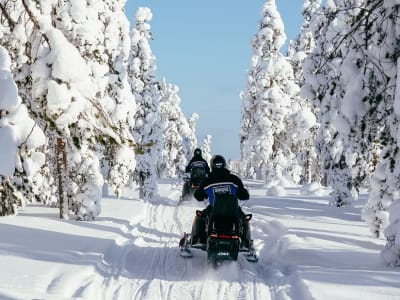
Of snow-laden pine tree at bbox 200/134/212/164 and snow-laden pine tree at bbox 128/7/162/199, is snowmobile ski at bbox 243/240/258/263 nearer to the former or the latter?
snow-laden pine tree at bbox 128/7/162/199

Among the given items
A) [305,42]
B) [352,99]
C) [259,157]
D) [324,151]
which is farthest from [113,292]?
[305,42]

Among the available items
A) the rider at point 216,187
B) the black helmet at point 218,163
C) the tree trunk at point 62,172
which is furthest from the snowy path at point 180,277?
the tree trunk at point 62,172

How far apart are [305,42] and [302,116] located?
27.8 feet

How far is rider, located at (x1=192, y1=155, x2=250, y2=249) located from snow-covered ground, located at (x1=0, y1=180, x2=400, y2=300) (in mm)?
461

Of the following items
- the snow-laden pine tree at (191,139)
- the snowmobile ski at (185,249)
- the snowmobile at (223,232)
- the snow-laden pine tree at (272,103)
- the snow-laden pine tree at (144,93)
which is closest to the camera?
the snowmobile at (223,232)

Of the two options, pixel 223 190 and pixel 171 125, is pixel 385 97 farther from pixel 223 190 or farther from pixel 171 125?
pixel 171 125

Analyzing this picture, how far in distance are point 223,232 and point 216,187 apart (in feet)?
3.11

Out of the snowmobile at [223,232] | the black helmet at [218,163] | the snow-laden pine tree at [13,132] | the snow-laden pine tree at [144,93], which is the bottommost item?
the snowmobile at [223,232]

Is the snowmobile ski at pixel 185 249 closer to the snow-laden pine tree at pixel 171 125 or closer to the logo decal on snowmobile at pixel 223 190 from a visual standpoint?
the logo decal on snowmobile at pixel 223 190

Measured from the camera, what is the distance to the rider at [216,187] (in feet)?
32.3

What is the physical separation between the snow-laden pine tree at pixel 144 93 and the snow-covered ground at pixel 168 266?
66.6 ft

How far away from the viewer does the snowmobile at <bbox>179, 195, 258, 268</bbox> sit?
9.09m

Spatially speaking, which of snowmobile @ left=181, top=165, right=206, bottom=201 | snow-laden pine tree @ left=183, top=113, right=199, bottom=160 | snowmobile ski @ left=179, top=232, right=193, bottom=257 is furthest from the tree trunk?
snow-laden pine tree @ left=183, top=113, right=199, bottom=160

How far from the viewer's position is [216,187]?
9.75 meters
